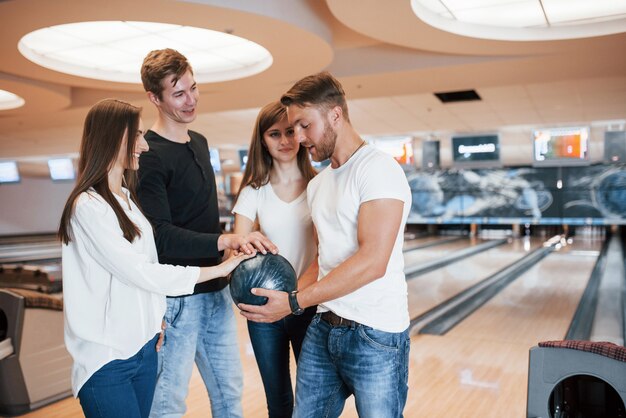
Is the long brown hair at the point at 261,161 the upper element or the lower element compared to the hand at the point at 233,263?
upper

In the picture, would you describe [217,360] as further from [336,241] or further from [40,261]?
[40,261]

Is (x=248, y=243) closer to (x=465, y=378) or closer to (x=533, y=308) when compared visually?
(x=465, y=378)

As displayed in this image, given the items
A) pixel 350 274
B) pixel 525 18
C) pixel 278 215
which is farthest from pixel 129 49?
pixel 350 274

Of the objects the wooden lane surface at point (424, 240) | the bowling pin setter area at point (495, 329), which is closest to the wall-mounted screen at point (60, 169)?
the bowling pin setter area at point (495, 329)

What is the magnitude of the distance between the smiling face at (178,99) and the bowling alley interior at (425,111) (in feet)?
1.63

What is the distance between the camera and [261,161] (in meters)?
2.01

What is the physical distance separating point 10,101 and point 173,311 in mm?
6248

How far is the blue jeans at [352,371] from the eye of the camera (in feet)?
5.03

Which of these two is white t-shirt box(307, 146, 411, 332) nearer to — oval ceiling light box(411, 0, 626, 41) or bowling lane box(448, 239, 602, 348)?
oval ceiling light box(411, 0, 626, 41)

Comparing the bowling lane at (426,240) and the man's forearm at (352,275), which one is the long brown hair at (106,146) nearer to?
the man's forearm at (352,275)

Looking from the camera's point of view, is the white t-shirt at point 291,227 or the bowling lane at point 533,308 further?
the bowling lane at point 533,308

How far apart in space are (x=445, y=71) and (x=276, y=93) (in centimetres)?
196

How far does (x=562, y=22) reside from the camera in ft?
15.0

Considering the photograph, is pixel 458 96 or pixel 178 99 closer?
pixel 178 99
